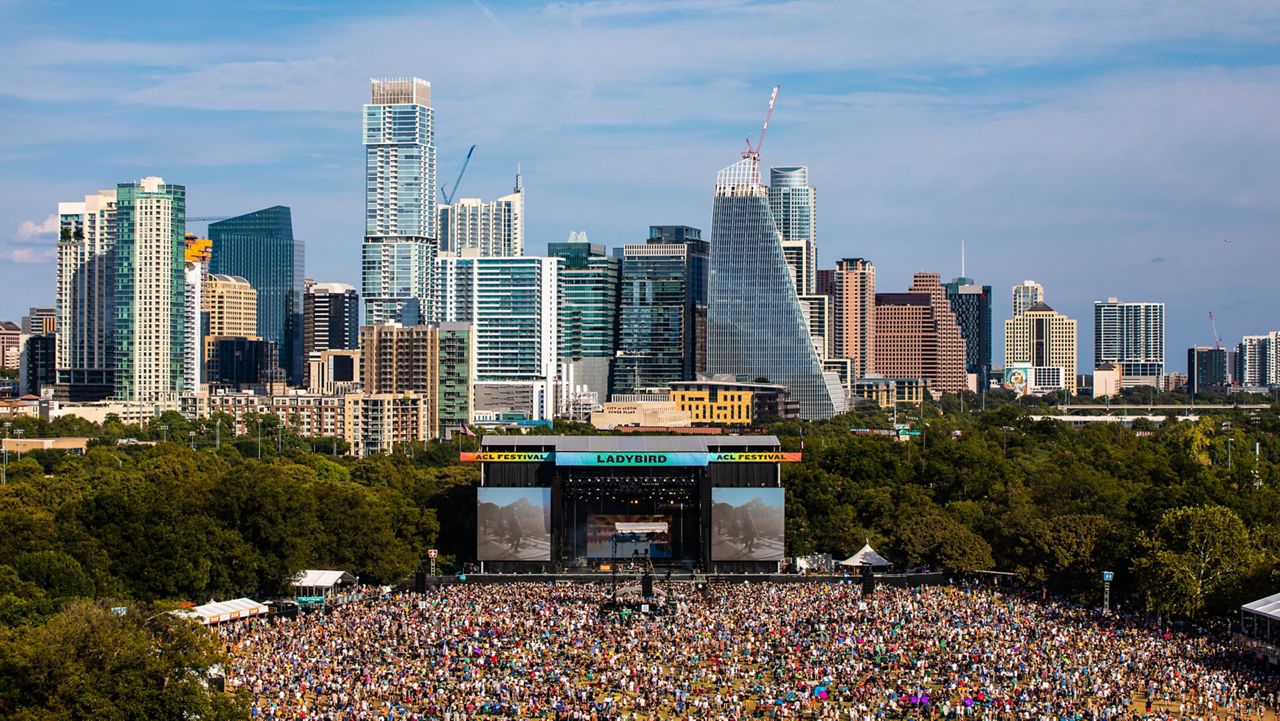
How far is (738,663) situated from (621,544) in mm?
26707

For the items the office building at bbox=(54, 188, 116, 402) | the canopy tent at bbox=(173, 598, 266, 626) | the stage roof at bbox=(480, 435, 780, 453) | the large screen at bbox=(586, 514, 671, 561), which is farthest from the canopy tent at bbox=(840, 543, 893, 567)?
the office building at bbox=(54, 188, 116, 402)

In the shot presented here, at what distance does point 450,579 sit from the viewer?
70938mm

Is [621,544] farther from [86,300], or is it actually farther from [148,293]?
[86,300]

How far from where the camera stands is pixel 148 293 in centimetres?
18712

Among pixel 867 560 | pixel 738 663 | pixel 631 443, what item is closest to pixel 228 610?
pixel 738 663

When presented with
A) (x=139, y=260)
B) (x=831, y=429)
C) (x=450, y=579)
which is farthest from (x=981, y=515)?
(x=139, y=260)

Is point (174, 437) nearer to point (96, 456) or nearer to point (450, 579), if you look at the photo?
point (96, 456)

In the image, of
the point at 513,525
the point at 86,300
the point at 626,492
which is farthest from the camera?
the point at 86,300

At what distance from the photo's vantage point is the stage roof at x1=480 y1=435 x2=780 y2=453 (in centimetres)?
7512

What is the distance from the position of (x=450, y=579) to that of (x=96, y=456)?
4770 centimetres

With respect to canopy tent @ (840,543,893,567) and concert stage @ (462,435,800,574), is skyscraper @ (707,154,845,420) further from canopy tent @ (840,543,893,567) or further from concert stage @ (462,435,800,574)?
canopy tent @ (840,543,893,567)

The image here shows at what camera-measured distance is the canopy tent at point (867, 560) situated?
235ft

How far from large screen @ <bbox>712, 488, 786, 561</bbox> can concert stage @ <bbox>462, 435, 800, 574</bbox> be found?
0.05 m

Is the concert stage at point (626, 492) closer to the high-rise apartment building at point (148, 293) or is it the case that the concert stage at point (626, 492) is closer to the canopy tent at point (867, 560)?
the canopy tent at point (867, 560)
